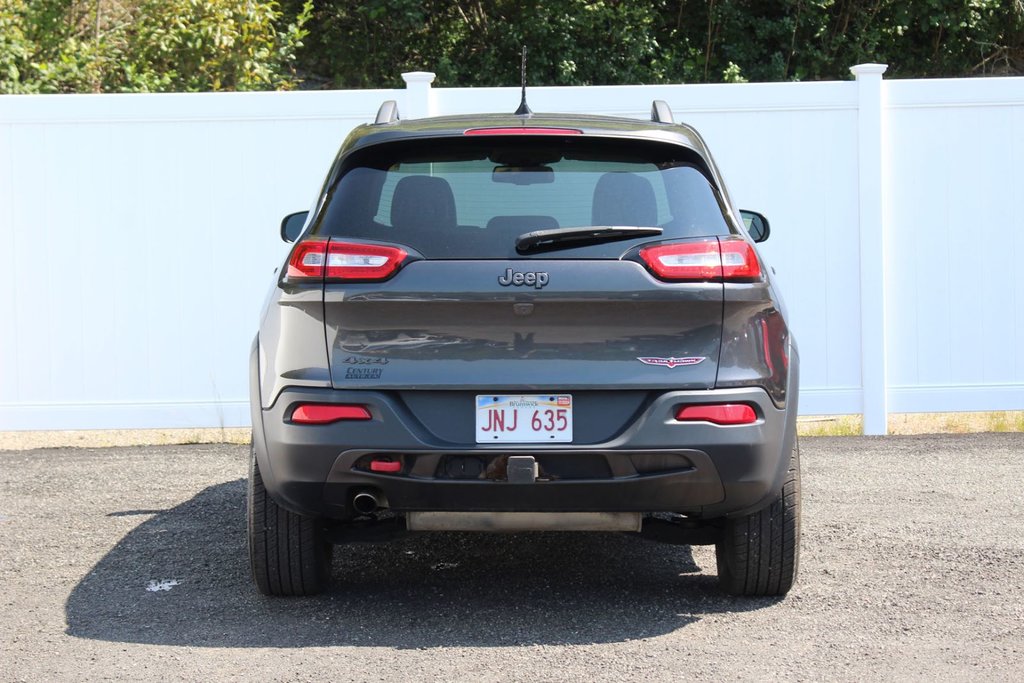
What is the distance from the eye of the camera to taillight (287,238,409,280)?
4.18 meters

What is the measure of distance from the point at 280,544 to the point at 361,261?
1.12 metres

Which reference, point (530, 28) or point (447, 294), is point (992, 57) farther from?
point (447, 294)

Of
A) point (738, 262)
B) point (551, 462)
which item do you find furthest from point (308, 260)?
point (738, 262)

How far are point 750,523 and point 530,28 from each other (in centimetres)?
1076

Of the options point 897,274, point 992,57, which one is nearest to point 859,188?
point 897,274

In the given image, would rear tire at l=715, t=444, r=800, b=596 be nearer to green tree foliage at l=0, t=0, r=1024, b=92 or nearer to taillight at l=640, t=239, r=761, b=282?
taillight at l=640, t=239, r=761, b=282

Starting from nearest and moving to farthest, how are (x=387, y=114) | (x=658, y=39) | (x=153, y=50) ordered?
(x=387, y=114), (x=153, y=50), (x=658, y=39)

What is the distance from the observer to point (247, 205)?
8.59m

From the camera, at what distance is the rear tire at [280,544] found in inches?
183

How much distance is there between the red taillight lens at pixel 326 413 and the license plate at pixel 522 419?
1.18ft

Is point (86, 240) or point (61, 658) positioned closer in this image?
point (61, 658)

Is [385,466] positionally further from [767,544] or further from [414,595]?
[767,544]

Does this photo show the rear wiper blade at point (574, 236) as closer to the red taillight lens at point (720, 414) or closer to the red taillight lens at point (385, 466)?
the red taillight lens at point (720, 414)

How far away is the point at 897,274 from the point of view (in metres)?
8.70
